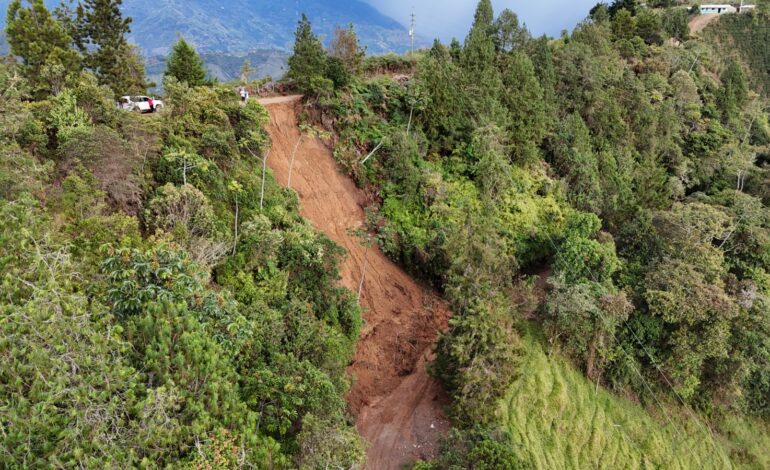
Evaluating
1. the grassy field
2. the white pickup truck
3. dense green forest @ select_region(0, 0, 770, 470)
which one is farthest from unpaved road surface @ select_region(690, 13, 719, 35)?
the white pickup truck

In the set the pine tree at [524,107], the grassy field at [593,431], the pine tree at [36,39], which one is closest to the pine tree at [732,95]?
the pine tree at [524,107]

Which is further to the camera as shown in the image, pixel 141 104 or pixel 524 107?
pixel 524 107

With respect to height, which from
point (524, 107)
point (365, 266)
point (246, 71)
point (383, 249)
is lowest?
point (365, 266)

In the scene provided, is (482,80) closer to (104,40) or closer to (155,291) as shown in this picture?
(104,40)

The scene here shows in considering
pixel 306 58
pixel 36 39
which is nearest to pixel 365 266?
pixel 306 58

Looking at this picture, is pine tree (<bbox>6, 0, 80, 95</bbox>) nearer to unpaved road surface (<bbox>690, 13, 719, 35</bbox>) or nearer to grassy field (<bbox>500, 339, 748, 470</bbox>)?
grassy field (<bbox>500, 339, 748, 470</bbox>)

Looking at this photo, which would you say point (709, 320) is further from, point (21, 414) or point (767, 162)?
point (767, 162)
